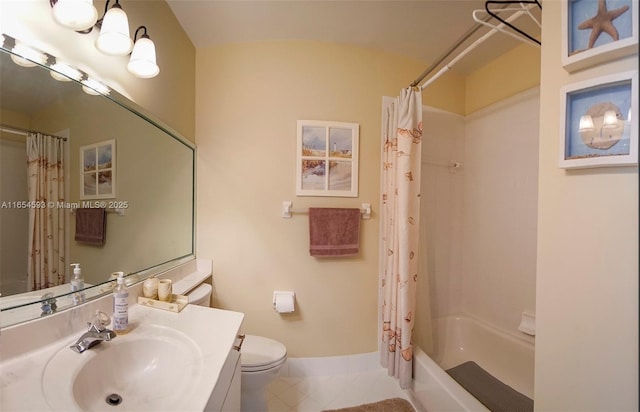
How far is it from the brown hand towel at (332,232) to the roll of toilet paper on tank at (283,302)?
0.35 meters

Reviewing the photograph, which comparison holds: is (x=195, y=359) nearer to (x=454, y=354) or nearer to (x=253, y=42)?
(x=253, y=42)

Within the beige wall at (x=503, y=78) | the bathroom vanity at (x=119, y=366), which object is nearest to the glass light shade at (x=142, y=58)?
the bathroom vanity at (x=119, y=366)

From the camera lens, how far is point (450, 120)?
76.7 inches

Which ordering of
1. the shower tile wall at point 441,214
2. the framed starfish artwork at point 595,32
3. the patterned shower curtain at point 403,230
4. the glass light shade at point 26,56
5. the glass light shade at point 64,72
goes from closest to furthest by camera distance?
the framed starfish artwork at point 595,32
the glass light shade at point 26,56
the glass light shade at point 64,72
the patterned shower curtain at point 403,230
the shower tile wall at point 441,214

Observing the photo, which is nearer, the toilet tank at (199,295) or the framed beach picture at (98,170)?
the framed beach picture at (98,170)

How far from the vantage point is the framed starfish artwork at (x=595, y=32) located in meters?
0.44

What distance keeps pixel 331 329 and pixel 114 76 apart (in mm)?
1920

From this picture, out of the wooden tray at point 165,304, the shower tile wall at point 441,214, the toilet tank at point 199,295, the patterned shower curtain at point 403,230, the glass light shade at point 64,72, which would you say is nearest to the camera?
the glass light shade at point 64,72

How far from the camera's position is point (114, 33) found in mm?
807

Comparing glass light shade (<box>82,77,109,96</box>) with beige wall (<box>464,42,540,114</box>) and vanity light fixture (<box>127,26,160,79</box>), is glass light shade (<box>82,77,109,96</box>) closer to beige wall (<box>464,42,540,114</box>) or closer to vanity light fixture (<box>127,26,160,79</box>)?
vanity light fixture (<box>127,26,160,79</box>)

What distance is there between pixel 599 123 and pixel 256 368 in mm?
1578

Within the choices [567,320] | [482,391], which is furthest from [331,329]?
[567,320]

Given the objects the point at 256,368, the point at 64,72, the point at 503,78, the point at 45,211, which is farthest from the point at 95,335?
the point at 503,78

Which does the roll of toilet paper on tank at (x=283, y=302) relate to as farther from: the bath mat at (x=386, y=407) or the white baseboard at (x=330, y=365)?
A: the bath mat at (x=386, y=407)
